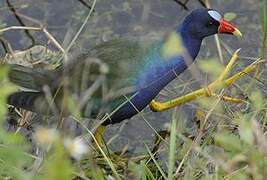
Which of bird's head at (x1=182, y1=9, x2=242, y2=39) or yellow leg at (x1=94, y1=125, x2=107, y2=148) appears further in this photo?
bird's head at (x1=182, y1=9, x2=242, y2=39)

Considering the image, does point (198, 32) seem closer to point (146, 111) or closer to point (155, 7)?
point (146, 111)

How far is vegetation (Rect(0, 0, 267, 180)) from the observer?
1.59 m

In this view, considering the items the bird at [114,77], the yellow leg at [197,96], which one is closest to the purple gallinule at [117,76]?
the bird at [114,77]

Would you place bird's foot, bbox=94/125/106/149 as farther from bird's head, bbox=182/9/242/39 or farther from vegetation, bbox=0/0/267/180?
bird's head, bbox=182/9/242/39

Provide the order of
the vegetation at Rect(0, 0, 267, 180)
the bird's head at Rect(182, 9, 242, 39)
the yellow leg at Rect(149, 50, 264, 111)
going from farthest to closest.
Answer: the bird's head at Rect(182, 9, 242, 39) < the yellow leg at Rect(149, 50, 264, 111) < the vegetation at Rect(0, 0, 267, 180)

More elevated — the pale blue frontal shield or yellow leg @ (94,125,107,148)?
the pale blue frontal shield

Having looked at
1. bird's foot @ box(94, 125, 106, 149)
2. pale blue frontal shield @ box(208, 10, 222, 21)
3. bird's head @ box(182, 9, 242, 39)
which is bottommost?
bird's foot @ box(94, 125, 106, 149)

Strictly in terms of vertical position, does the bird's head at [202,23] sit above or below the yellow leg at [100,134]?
above

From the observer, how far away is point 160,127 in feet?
9.05

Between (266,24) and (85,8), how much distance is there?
1456 millimetres

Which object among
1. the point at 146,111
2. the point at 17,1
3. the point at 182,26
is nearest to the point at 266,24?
the point at 182,26

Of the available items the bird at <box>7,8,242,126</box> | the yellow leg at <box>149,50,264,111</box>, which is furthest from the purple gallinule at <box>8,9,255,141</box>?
the yellow leg at <box>149,50,264,111</box>

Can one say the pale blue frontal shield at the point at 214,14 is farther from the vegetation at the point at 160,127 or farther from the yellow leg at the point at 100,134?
the yellow leg at the point at 100,134

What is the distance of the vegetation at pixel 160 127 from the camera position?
1.59m
